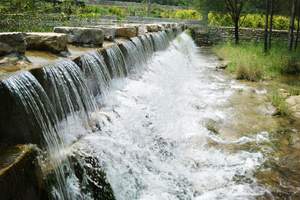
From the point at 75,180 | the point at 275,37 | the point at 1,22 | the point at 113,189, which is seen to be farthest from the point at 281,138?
the point at 275,37

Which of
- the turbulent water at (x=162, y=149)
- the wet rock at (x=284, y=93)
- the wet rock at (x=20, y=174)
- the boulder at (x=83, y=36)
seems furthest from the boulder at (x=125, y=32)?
the wet rock at (x=20, y=174)

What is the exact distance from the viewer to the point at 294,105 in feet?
32.0

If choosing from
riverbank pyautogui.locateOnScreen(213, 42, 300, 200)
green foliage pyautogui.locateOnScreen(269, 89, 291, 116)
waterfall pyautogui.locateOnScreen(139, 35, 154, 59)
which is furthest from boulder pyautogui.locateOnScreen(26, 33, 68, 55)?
green foliage pyautogui.locateOnScreen(269, 89, 291, 116)

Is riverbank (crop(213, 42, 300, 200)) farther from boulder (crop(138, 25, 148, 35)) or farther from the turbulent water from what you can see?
boulder (crop(138, 25, 148, 35))

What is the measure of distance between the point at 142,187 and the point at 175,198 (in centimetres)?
46

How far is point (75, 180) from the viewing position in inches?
174

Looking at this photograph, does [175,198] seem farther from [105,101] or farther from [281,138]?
[281,138]

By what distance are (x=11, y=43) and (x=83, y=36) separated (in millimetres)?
2665

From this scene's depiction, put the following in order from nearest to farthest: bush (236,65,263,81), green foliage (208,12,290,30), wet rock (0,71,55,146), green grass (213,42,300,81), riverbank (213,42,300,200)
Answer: wet rock (0,71,55,146)
riverbank (213,42,300,200)
bush (236,65,263,81)
green grass (213,42,300,81)
green foliage (208,12,290,30)

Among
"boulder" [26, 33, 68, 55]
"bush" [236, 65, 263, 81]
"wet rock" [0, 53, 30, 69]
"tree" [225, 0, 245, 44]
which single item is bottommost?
"bush" [236, 65, 263, 81]

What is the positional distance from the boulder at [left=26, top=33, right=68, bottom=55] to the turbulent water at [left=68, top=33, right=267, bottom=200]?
121 centimetres

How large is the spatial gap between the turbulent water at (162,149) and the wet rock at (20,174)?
124 cm

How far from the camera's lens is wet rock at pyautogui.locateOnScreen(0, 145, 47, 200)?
3146mm

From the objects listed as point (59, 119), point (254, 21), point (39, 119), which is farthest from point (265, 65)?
point (254, 21)
